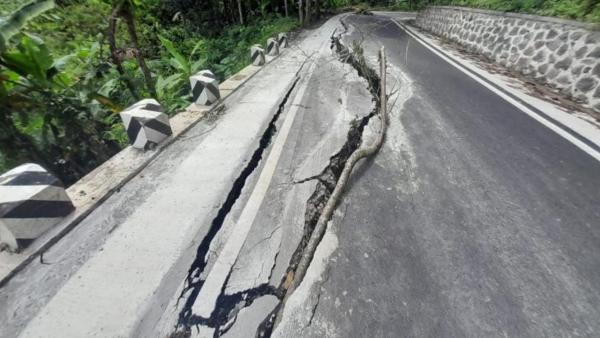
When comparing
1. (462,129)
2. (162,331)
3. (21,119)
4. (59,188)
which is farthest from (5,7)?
(462,129)

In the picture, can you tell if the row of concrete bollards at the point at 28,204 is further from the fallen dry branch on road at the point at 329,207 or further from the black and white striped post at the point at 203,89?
the black and white striped post at the point at 203,89

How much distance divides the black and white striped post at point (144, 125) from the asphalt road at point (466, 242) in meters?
2.80

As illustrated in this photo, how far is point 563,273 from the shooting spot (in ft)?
6.63

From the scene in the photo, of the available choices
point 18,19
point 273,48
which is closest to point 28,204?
point 18,19

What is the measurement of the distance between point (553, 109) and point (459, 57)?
3907mm

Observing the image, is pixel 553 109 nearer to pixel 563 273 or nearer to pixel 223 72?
pixel 563 273

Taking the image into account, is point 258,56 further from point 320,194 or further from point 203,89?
point 320,194

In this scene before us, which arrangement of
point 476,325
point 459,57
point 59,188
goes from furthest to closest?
point 459,57, point 59,188, point 476,325

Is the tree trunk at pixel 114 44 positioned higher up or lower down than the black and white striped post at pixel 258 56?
higher up

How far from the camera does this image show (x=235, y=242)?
237 centimetres

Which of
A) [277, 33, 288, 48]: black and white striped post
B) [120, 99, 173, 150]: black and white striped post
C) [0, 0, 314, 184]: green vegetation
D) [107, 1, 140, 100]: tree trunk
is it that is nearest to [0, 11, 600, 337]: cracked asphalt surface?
[120, 99, 173, 150]: black and white striped post

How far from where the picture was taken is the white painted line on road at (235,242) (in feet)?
6.33

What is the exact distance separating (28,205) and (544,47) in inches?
321

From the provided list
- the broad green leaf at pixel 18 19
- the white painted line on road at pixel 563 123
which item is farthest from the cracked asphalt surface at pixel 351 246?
the broad green leaf at pixel 18 19
